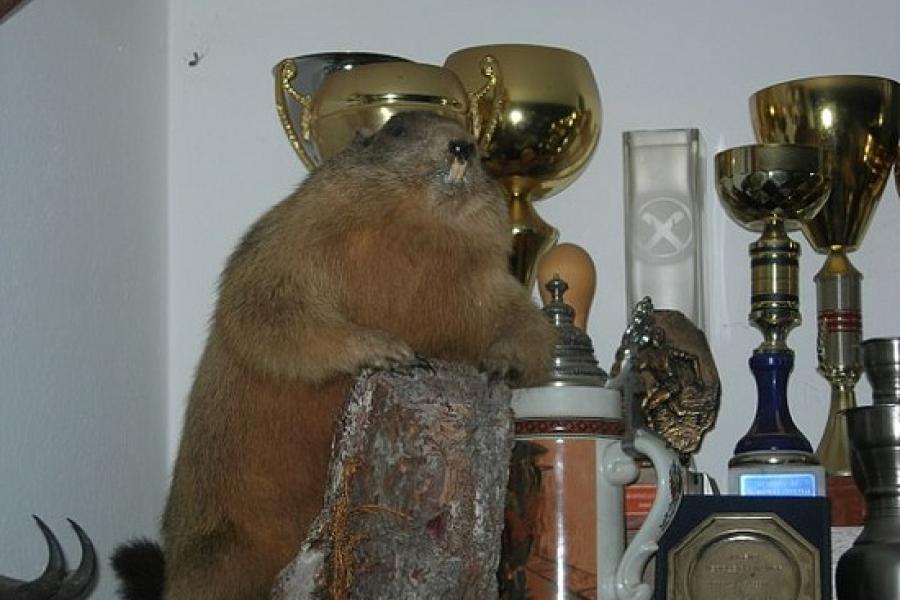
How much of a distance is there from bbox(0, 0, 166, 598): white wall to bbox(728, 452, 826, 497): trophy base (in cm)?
72

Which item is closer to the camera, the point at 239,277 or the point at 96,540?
the point at 239,277

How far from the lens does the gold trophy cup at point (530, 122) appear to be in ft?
6.27

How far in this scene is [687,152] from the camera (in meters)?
1.93

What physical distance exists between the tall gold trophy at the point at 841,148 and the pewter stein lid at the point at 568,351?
1.19ft

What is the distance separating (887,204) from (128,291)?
0.91 m

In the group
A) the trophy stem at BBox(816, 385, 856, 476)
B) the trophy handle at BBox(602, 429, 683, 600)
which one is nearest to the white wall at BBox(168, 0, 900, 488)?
the trophy stem at BBox(816, 385, 856, 476)

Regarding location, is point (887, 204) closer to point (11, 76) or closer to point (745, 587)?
point (745, 587)

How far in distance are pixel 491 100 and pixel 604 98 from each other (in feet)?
0.82

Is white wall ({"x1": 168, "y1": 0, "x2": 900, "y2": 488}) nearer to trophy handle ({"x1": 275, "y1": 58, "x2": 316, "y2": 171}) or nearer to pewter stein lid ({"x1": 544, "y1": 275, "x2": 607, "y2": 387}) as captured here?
trophy handle ({"x1": 275, "y1": 58, "x2": 316, "y2": 171})

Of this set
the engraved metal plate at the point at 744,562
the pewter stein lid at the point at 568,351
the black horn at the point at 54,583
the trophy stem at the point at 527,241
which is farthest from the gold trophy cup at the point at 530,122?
the black horn at the point at 54,583

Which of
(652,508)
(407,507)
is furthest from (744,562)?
(407,507)

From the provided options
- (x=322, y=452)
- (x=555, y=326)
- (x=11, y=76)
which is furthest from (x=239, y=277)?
(x=11, y=76)

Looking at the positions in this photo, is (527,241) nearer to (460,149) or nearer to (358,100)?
(358,100)

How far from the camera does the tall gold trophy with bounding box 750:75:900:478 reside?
1832 mm
